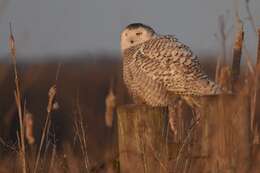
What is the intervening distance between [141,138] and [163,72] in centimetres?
146

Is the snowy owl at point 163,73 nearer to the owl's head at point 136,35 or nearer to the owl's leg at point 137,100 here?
the owl's leg at point 137,100

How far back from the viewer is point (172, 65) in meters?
4.68

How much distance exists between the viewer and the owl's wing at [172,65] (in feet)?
15.0

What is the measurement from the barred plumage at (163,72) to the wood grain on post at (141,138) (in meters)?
1.08

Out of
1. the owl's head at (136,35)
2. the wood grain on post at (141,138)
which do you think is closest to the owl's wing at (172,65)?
the owl's head at (136,35)

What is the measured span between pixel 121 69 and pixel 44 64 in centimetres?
169

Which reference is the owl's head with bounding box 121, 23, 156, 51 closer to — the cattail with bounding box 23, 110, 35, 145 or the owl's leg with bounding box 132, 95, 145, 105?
the owl's leg with bounding box 132, 95, 145, 105

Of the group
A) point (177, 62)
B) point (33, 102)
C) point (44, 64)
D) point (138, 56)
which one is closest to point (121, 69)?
point (138, 56)

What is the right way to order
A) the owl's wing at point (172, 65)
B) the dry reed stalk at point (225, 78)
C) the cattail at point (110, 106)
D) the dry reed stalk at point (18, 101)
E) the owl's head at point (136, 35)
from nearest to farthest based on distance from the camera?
the dry reed stalk at point (18, 101) → the cattail at point (110, 106) → the dry reed stalk at point (225, 78) → the owl's wing at point (172, 65) → the owl's head at point (136, 35)

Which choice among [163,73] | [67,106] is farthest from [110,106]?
[67,106]

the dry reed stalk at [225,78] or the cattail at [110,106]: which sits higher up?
the dry reed stalk at [225,78]

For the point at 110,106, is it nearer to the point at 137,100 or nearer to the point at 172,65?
the point at 172,65

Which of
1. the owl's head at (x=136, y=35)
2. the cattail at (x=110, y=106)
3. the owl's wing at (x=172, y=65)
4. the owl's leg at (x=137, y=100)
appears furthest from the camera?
the owl's head at (x=136, y=35)

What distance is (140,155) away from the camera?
3.33 m
